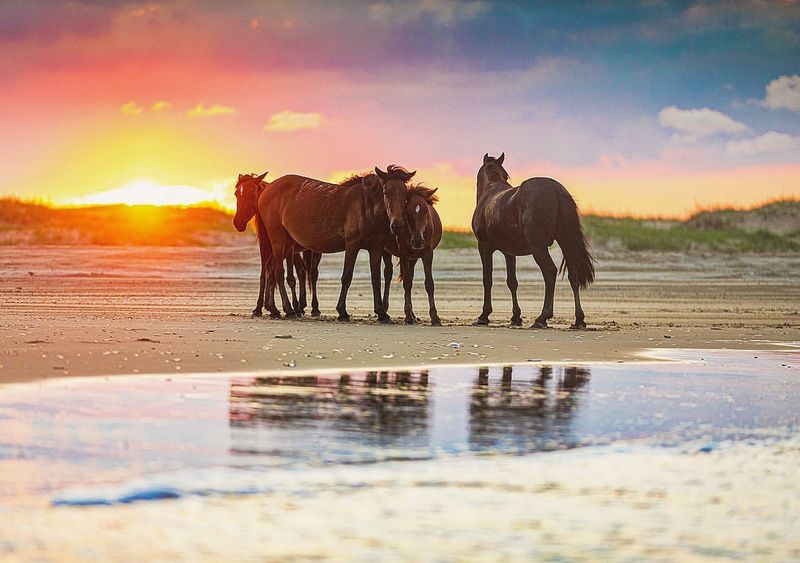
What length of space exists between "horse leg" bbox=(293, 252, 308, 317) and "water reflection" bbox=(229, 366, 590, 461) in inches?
348

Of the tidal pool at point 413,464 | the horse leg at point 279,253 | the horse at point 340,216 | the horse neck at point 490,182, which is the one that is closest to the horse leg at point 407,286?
the horse at point 340,216

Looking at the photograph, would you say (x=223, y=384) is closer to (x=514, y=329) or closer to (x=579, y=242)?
(x=514, y=329)

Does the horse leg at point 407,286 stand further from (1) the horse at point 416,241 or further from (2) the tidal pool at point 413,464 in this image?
(2) the tidal pool at point 413,464

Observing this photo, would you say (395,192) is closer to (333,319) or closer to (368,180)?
(368,180)

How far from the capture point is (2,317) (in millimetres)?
15109

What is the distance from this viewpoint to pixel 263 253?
1906cm

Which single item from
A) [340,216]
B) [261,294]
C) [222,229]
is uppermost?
[222,229]

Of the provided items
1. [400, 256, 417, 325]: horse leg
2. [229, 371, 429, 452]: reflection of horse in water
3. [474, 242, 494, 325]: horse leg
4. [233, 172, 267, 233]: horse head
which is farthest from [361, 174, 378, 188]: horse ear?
[229, 371, 429, 452]: reflection of horse in water

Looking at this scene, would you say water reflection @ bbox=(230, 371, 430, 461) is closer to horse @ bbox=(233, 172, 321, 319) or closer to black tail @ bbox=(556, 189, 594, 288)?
black tail @ bbox=(556, 189, 594, 288)

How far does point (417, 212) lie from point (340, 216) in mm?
1690

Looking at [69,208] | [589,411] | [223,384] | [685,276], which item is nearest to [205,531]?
[589,411]

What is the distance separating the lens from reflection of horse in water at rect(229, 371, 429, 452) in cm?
639

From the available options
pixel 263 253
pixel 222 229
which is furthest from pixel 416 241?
pixel 222 229

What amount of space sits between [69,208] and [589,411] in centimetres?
4791
